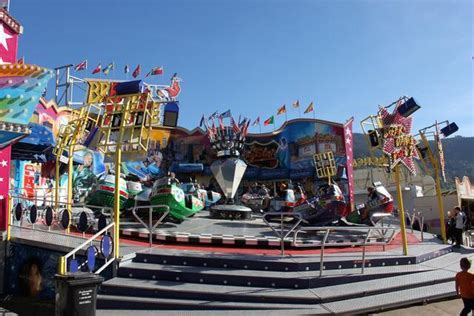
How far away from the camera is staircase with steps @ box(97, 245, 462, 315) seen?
251 inches

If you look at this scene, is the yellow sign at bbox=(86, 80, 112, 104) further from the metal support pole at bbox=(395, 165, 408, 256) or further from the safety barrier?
the metal support pole at bbox=(395, 165, 408, 256)

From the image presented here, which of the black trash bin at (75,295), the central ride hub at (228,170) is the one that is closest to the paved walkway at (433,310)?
the black trash bin at (75,295)

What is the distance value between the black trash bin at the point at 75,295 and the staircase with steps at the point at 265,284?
1.43 m

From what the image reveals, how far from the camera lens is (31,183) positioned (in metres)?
19.8

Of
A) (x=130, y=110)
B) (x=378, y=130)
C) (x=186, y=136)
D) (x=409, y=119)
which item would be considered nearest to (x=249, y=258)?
(x=130, y=110)

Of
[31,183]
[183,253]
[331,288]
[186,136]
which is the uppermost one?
[186,136]

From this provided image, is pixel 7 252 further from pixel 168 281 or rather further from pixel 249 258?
pixel 249 258

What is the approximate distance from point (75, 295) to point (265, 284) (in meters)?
3.20

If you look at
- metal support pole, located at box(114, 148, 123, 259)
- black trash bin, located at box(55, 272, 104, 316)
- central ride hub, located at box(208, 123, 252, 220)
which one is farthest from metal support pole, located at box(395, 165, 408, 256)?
central ride hub, located at box(208, 123, 252, 220)

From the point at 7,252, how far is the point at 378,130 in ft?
31.3

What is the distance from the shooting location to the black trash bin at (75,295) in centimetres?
514

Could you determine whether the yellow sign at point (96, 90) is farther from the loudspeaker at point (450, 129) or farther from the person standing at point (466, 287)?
the loudspeaker at point (450, 129)

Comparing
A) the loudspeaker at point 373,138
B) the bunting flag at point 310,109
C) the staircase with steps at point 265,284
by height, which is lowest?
the staircase with steps at point 265,284

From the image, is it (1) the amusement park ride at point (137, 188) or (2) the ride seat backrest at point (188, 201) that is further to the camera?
(2) the ride seat backrest at point (188, 201)
